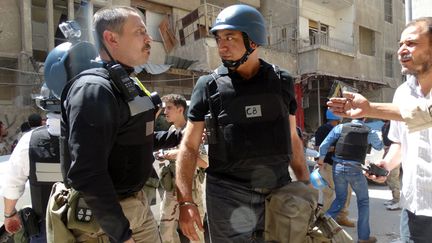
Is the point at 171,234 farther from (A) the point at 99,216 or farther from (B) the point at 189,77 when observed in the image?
(B) the point at 189,77

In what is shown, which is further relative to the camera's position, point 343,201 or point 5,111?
point 5,111

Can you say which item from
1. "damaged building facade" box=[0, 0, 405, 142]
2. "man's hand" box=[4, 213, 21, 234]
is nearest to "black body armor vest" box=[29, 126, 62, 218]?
"man's hand" box=[4, 213, 21, 234]

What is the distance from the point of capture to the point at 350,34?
21078 mm

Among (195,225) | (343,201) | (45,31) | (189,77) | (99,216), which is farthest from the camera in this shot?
(189,77)

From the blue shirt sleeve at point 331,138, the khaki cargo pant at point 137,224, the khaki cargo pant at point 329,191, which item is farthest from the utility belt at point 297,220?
the khaki cargo pant at point 329,191

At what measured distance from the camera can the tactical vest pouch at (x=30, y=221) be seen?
269 centimetres

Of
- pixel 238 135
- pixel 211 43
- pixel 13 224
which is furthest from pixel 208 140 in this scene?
pixel 211 43

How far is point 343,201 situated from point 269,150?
3.44 meters

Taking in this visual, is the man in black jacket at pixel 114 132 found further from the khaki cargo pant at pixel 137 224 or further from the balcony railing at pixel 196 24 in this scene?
the balcony railing at pixel 196 24

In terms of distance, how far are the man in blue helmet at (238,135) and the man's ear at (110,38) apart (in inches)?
24.2

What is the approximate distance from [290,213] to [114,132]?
1.08 m

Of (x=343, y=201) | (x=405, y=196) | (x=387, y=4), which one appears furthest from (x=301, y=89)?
(x=405, y=196)

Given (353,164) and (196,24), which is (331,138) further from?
(196,24)

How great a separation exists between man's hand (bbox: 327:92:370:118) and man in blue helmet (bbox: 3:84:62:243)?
5.58ft
